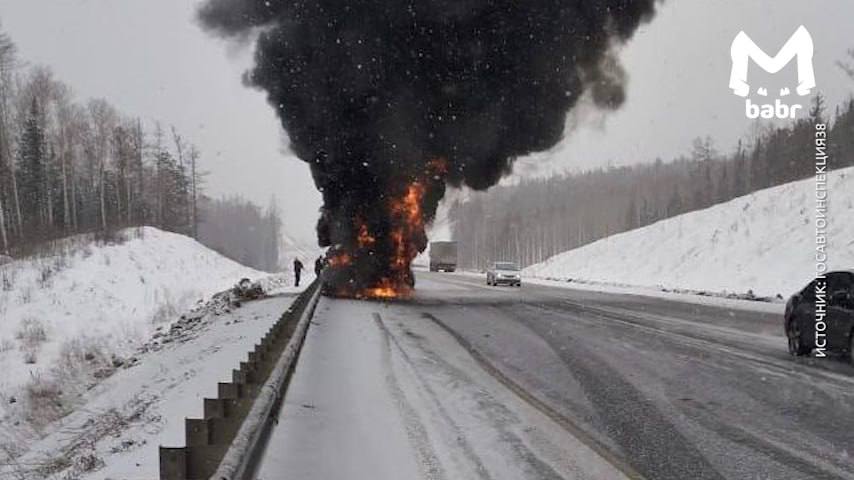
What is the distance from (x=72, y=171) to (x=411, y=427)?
203 feet

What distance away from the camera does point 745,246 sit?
35781 millimetres

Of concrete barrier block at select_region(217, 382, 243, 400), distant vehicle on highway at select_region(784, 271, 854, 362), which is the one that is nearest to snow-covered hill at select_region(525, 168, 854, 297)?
distant vehicle on highway at select_region(784, 271, 854, 362)

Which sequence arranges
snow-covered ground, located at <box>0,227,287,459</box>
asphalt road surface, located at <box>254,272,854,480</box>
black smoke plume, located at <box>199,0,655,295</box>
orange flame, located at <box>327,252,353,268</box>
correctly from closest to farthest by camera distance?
1. asphalt road surface, located at <box>254,272,854,480</box>
2. snow-covered ground, located at <box>0,227,287,459</box>
3. black smoke plume, located at <box>199,0,655,295</box>
4. orange flame, located at <box>327,252,353,268</box>

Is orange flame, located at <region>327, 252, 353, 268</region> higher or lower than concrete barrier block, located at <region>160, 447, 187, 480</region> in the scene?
higher

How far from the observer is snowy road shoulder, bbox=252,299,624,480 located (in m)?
5.31

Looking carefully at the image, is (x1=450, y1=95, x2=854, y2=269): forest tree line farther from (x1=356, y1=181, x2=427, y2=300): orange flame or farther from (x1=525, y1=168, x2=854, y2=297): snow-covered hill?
(x1=356, y1=181, x2=427, y2=300): orange flame

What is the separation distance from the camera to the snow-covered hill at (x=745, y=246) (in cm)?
3008

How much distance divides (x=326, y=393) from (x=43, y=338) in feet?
61.9

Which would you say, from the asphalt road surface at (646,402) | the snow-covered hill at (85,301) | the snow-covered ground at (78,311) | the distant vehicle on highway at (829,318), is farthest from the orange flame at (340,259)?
the distant vehicle on highway at (829,318)

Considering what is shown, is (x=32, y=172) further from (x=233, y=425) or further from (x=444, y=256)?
(x=233, y=425)

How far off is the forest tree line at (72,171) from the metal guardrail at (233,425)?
34.4 meters

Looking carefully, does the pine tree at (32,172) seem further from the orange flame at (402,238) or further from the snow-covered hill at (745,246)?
the snow-covered hill at (745,246)

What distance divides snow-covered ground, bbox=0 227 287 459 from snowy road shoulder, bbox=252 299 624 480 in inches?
230

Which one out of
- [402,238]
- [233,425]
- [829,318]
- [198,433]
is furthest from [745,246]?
[198,433]
